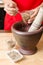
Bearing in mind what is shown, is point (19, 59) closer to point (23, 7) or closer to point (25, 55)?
point (25, 55)

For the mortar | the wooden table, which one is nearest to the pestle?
the mortar

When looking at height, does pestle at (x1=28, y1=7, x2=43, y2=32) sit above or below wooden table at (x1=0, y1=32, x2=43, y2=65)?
above

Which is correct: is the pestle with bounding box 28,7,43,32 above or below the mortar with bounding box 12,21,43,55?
above

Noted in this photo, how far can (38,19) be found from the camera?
99 cm

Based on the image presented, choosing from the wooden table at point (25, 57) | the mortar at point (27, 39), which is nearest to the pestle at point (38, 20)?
the mortar at point (27, 39)

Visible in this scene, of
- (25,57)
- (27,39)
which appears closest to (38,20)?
(27,39)

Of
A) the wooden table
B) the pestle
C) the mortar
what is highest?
the pestle

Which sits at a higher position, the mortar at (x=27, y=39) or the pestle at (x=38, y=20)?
the pestle at (x=38, y=20)

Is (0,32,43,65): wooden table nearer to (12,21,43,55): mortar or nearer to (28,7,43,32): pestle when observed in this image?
(12,21,43,55): mortar

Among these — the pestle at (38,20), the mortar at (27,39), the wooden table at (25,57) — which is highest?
the pestle at (38,20)

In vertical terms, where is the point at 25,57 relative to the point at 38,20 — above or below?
below

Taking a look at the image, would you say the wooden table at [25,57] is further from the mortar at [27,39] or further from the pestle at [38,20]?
the pestle at [38,20]

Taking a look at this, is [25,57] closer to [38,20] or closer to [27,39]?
[27,39]

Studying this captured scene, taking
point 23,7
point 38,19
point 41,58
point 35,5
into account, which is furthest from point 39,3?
point 41,58
